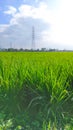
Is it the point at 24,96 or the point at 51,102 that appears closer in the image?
the point at 51,102

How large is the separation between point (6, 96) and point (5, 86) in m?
0.14

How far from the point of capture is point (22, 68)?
3.34m

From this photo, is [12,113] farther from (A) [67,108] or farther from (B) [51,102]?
(A) [67,108]

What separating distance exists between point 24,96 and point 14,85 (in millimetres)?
232

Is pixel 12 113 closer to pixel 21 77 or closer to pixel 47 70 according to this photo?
pixel 21 77

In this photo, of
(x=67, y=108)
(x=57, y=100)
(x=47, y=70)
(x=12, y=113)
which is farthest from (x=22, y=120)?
(x=47, y=70)

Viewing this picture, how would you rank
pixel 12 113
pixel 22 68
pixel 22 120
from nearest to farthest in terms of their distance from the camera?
pixel 22 120
pixel 12 113
pixel 22 68

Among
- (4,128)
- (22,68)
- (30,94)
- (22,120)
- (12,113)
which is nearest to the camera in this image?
(4,128)

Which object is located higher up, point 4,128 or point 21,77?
point 21,77

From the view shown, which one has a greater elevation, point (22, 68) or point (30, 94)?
point (22, 68)

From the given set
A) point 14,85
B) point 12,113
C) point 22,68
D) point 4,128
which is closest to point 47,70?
point 22,68

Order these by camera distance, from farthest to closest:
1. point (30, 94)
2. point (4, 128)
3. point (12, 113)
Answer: point (30, 94), point (12, 113), point (4, 128)

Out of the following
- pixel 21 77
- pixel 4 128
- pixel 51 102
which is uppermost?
pixel 21 77

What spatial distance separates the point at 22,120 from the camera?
2627 millimetres
